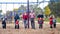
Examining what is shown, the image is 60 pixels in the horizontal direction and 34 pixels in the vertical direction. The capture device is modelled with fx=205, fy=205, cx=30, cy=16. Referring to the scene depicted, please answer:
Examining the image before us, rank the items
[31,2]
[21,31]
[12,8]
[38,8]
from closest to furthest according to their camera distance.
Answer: [21,31] < [31,2] < [12,8] < [38,8]

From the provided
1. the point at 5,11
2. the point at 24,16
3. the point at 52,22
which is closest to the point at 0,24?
the point at 5,11

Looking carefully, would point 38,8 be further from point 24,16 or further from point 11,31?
point 11,31

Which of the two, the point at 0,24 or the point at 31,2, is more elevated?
the point at 31,2

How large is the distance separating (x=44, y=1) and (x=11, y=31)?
19.4 ft

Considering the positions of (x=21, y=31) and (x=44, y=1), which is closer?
(x=21, y=31)

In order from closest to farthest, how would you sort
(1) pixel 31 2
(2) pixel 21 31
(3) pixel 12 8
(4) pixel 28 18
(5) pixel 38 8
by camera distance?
(2) pixel 21 31 < (4) pixel 28 18 < (1) pixel 31 2 < (3) pixel 12 8 < (5) pixel 38 8

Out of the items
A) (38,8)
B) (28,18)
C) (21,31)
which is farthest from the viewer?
(38,8)

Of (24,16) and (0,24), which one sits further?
(0,24)

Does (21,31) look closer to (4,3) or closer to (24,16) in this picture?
(24,16)

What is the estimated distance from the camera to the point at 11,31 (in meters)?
10.6

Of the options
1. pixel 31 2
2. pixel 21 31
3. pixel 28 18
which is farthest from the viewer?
pixel 31 2

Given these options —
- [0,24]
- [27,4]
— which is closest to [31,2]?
[27,4]

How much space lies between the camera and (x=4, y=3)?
14.8 meters

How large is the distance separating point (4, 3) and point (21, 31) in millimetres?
4743
